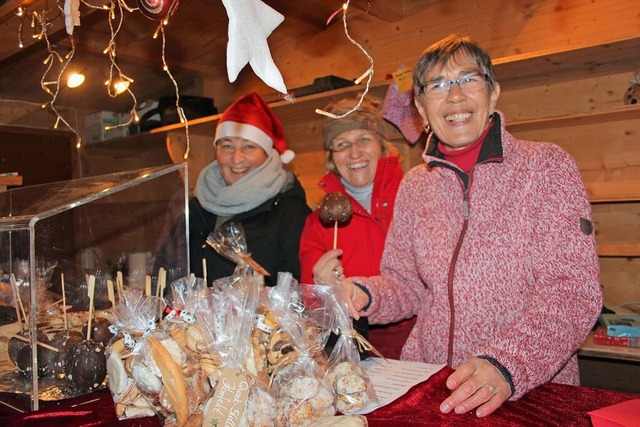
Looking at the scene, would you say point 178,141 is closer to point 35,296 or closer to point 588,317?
point 35,296

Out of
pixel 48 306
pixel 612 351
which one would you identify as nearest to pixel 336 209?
pixel 48 306

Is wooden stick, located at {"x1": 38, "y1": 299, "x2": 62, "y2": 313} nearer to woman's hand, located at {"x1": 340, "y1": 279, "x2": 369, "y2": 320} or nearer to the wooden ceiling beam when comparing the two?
woman's hand, located at {"x1": 340, "y1": 279, "x2": 369, "y2": 320}

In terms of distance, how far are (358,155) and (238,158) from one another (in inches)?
25.6

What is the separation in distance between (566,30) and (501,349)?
9.18 ft

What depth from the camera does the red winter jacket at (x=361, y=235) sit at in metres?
2.32

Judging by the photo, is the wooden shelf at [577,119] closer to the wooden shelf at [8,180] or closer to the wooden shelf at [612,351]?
the wooden shelf at [612,351]

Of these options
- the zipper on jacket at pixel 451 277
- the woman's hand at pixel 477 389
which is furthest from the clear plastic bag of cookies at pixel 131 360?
the zipper on jacket at pixel 451 277

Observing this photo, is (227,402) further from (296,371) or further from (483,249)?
(483,249)

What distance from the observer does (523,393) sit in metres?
1.14

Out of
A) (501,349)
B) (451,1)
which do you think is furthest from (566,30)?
(501,349)

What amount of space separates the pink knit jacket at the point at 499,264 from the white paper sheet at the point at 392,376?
6.4 inches

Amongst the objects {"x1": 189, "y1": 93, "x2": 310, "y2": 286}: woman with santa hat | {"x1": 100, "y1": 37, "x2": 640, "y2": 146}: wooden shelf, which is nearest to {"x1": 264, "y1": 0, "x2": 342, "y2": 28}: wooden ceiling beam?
{"x1": 100, "y1": 37, "x2": 640, "y2": 146}: wooden shelf

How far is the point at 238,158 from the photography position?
8.95ft

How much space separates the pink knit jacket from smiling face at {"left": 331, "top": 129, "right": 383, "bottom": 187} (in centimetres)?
66
